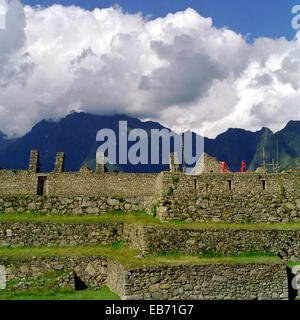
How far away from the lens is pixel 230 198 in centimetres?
2150

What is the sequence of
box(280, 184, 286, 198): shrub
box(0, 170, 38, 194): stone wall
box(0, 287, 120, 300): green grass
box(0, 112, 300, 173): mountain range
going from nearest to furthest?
box(0, 287, 120, 300): green grass < box(280, 184, 286, 198): shrub < box(0, 170, 38, 194): stone wall < box(0, 112, 300, 173): mountain range

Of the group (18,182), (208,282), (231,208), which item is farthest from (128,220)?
(18,182)

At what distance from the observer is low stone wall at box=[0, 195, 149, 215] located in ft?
75.9

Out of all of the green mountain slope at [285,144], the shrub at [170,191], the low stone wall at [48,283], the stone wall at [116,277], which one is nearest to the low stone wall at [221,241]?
the stone wall at [116,277]

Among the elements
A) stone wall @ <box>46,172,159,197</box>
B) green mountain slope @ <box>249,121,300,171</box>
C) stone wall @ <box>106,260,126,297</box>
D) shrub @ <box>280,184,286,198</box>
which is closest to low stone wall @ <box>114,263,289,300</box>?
stone wall @ <box>106,260,126,297</box>

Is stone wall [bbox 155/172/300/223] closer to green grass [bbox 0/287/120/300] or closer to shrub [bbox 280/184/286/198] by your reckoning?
shrub [bbox 280/184/286/198]

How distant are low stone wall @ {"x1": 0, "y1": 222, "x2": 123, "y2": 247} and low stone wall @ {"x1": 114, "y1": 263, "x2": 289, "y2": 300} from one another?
5.14m

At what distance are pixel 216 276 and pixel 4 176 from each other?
17005mm

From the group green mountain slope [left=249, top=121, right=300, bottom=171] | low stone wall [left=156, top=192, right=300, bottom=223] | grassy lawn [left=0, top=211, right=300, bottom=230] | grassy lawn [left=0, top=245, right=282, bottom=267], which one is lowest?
grassy lawn [left=0, top=245, right=282, bottom=267]

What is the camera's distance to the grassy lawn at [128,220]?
1967cm
